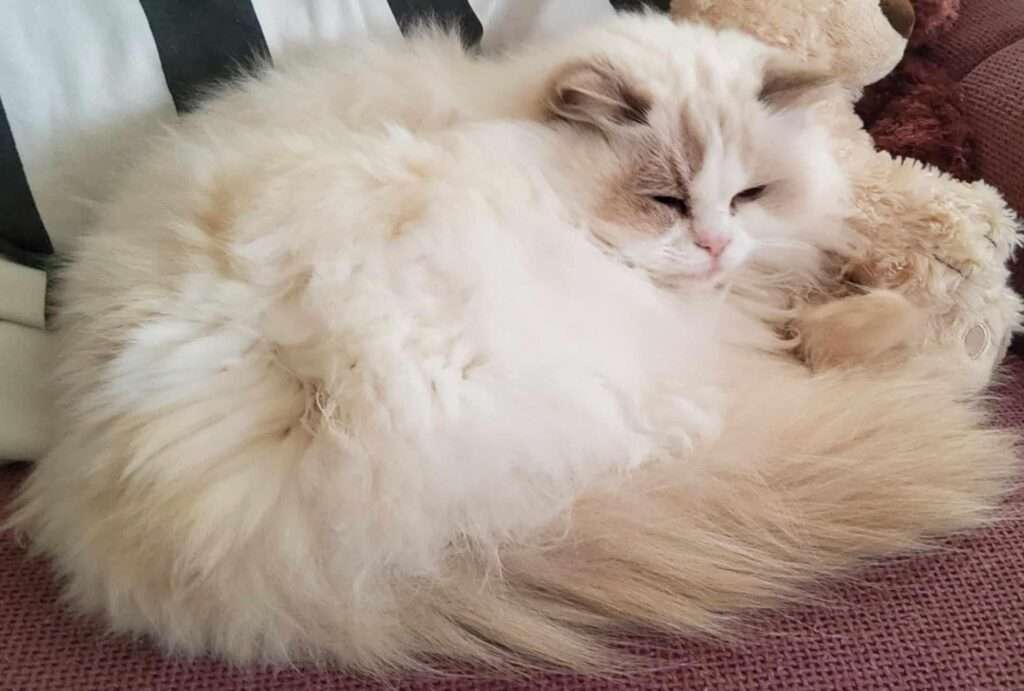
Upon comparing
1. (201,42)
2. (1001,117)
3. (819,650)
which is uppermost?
(201,42)

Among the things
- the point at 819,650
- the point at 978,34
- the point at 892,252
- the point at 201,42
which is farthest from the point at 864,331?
the point at 201,42

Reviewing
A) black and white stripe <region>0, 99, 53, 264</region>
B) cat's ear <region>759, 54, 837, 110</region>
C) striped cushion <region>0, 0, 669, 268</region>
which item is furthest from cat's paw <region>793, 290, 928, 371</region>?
black and white stripe <region>0, 99, 53, 264</region>

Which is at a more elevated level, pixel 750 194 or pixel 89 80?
pixel 89 80

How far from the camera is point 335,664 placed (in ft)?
2.56

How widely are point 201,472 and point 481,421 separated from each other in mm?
239

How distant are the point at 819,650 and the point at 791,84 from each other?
58 centimetres

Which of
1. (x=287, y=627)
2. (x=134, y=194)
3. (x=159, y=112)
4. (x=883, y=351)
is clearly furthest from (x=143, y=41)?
(x=883, y=351)

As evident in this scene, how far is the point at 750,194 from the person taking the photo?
1057mm

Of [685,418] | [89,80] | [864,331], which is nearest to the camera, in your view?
[685,418]

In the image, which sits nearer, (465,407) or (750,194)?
(465,407)

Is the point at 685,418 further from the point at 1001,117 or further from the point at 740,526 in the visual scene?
the point at 1001,117

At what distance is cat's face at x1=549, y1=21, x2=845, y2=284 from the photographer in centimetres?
99

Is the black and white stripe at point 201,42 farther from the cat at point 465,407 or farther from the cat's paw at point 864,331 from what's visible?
the cat's paw at point 864,331

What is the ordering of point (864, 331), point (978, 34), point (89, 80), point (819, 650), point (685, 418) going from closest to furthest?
point (819, 650) < point (685, 418) < point (864, 331) < point (89, 80) < point (978, 34)
